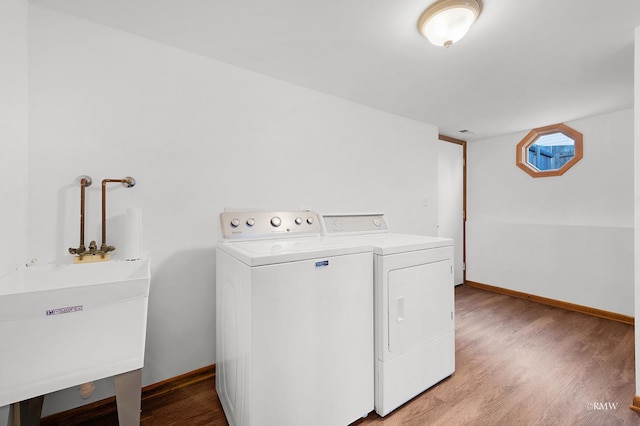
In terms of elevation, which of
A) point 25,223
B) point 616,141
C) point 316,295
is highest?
point 616,141

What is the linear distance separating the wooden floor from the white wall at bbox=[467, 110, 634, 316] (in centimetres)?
60

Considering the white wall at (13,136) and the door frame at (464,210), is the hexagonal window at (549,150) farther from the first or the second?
the white wall at (13,136)

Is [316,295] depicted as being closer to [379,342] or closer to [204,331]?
[379,342]

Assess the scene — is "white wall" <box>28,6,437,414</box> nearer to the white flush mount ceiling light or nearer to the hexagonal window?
the white flush mount ceiling light

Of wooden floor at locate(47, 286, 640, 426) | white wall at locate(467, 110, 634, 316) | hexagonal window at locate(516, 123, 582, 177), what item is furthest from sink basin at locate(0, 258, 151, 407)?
hexagonal window at locate(516, 123, 582, 177)

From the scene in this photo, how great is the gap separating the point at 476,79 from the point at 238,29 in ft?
5.91

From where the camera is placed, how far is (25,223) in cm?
139

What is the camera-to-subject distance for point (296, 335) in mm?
1260

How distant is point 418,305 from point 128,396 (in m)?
1.44

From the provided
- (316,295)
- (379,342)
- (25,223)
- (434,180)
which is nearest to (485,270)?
(434,180)

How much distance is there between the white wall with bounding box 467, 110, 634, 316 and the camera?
288 centimetres

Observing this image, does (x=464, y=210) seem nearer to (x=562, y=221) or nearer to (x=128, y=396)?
(x=562, y=221)

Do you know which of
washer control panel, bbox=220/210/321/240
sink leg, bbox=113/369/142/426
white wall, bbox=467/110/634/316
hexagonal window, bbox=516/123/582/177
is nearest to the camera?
sink leg, bbox=113/369/142/426

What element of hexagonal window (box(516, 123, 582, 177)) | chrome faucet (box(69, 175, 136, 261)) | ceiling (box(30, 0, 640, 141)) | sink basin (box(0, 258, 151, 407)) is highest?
ceiling (box(30, 0, 640, 141))
